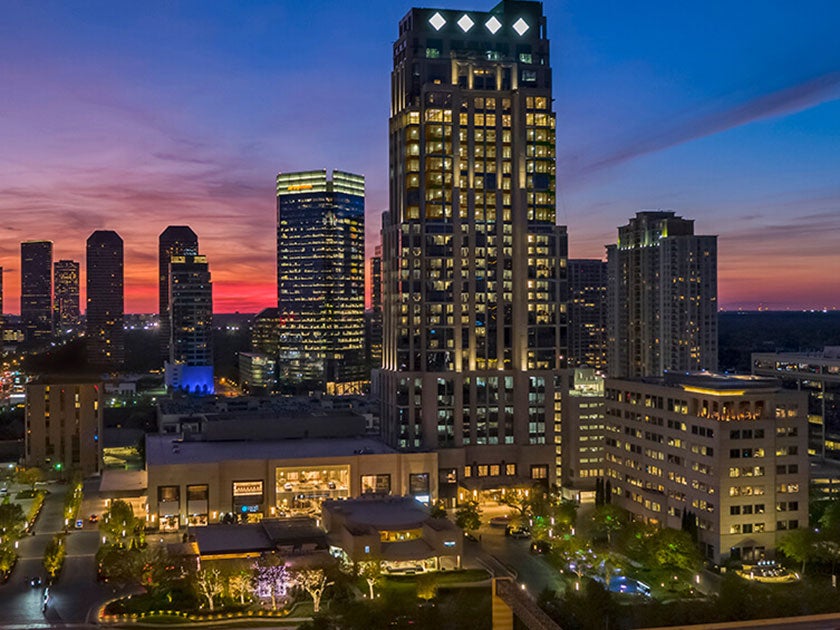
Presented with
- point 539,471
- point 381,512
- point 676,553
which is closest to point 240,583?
point 381,512

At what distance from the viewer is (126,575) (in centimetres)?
6228

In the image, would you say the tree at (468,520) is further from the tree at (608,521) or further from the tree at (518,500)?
the tree at (608,521)

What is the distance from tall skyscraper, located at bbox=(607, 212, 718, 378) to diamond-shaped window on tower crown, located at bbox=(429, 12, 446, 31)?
77452 millimetres

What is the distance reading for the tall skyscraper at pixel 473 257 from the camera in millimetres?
96812

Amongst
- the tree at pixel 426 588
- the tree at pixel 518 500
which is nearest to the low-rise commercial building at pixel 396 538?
the tree at pixel 426 588

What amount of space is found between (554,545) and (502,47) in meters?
59.2

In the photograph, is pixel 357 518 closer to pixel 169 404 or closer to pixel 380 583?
pixel 380 583

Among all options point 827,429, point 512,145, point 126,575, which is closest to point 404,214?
point 512,145

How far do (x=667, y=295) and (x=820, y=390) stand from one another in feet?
171

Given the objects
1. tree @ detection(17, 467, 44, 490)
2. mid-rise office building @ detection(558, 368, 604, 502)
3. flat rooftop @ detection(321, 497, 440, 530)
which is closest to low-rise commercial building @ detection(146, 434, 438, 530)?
flat rooftop @ detection(321, 497, 440, 530)

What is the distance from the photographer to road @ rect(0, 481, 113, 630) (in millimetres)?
55219

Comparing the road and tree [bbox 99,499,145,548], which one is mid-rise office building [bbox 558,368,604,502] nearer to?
tree [bbox 99,499,145,548]

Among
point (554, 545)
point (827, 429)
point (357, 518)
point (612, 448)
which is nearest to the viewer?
point (554, 545)

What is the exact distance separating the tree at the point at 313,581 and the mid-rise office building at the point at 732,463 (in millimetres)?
31199
